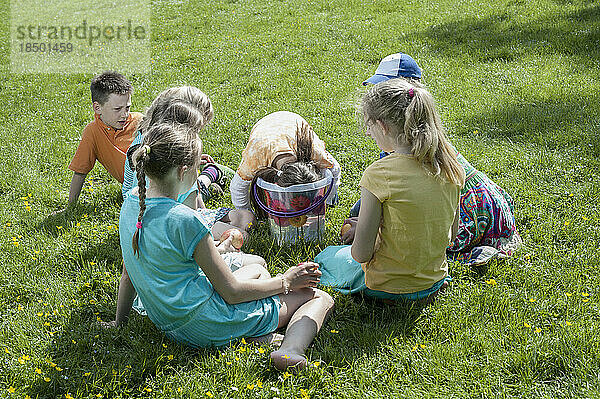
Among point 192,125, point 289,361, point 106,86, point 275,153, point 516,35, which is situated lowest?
point 289,361

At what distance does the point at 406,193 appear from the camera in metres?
2.99

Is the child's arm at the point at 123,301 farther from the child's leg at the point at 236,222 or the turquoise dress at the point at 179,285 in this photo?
the child's leg at the point at 236,222

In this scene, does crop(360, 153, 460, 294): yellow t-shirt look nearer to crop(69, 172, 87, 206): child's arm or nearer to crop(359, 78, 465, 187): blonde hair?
crop(359, 78, 465, 187): blonde hair

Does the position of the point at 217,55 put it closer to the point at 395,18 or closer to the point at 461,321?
the point at 395,18

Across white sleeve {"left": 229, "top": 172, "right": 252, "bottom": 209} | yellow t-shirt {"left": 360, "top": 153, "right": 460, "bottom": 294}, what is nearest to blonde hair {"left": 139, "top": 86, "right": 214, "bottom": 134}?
white sleeve {"left": 229, "top": 172, "right": 252, "bottom": 209}

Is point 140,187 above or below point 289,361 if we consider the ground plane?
above

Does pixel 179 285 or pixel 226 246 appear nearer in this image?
pixel 179 285

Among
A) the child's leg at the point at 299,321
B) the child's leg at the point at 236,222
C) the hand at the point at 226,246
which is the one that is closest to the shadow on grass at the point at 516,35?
the child's leg at the point at 236,222

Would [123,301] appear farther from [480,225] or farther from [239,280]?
[480,225]

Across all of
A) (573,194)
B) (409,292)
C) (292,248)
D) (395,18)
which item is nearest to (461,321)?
(409,292)

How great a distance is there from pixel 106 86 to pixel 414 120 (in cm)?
276

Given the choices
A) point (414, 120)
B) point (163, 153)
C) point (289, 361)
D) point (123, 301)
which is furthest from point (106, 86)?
point (289, 361)

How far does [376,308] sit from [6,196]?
3562mm

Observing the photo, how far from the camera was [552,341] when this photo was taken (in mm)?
2957
